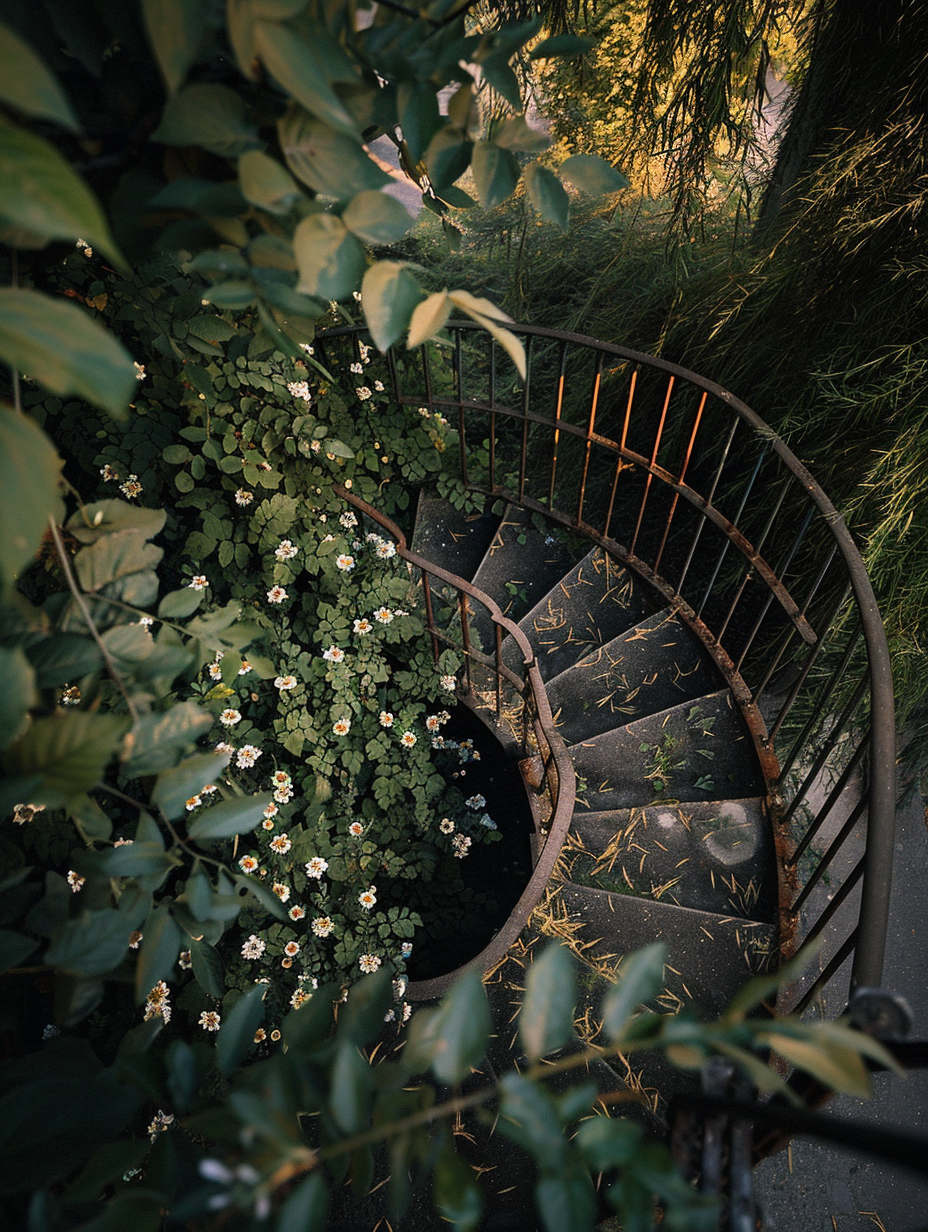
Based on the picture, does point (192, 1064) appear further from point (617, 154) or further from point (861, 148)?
point (617, 154)

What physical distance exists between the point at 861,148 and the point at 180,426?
240 centimetres

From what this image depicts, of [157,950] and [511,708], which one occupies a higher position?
[511,708]

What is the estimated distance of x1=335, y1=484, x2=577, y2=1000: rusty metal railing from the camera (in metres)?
1.95

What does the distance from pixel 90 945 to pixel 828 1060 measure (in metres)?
0.64

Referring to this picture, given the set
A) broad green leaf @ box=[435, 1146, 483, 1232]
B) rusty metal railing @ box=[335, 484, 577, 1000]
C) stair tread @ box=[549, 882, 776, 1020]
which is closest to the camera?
broad green leaf @ box=[435, 1146, 483, 1232]

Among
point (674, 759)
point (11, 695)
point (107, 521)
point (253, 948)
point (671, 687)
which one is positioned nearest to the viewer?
point (11, 695)

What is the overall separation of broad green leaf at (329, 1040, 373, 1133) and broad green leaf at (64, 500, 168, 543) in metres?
0.61

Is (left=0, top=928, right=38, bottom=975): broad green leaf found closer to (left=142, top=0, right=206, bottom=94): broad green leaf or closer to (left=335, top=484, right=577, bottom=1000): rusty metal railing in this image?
(left=142, top=0, right=206, bottom=94): broad green leaf

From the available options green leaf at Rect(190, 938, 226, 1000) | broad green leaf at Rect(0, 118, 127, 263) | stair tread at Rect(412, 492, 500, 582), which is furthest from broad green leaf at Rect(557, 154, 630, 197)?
stair tread at Rect(412, 492, 500, 582)

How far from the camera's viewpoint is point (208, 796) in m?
2.08

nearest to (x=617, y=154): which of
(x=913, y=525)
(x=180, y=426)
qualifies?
(x=913, y=525)

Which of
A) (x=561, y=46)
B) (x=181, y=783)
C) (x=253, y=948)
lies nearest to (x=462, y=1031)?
(x=181, y=783)

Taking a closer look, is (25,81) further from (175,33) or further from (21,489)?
(21,489)

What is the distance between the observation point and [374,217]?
0.65 meters
